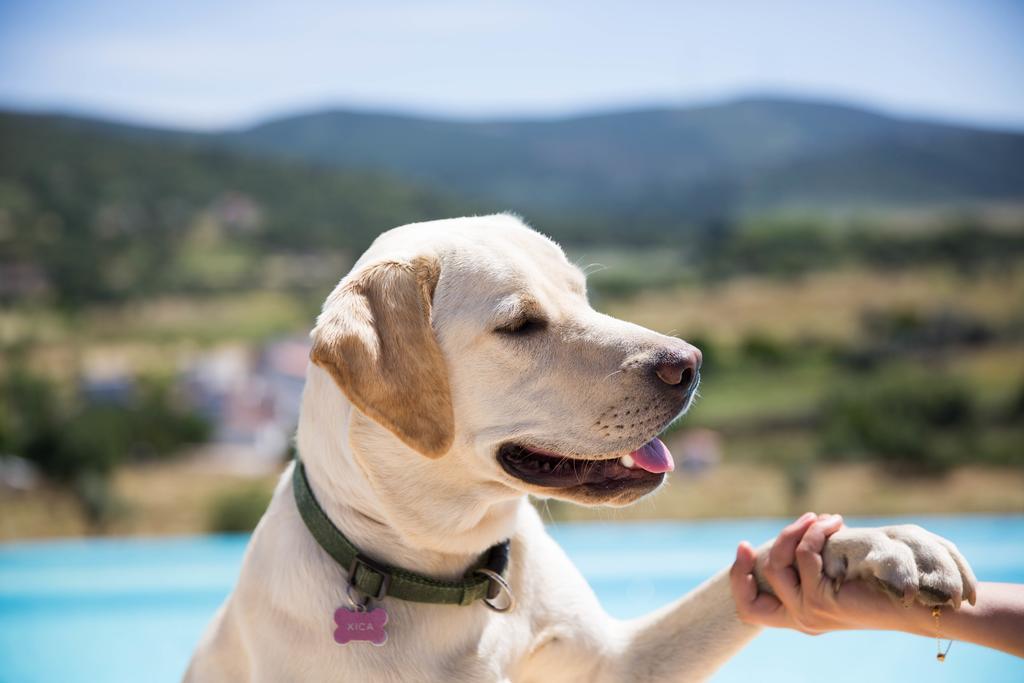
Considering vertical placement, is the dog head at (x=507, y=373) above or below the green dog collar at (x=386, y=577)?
above

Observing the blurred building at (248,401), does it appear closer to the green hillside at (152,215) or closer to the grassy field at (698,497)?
the grassy field at (698,497)

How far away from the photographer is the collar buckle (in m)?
1.41

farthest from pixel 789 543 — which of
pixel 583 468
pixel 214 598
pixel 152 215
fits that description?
pixel 152 215

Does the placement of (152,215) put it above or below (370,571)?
below

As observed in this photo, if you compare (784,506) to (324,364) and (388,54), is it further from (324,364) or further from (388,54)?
(324,364)

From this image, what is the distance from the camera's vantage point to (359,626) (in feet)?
4.54

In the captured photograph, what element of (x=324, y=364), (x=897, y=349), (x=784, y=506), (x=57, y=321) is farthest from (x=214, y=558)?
(x=897, y=349)

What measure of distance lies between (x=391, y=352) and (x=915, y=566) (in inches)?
31.7

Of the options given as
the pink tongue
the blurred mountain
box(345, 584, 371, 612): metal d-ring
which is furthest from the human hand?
the blurred mountain

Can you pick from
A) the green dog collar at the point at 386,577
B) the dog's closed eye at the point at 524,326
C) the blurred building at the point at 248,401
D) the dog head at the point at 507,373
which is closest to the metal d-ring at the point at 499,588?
the green dog collar at the point at 386,577

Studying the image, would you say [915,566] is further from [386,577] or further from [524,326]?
[386,577]

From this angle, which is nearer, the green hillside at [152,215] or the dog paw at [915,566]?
the dog paw at [915,566]

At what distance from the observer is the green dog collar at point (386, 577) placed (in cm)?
142

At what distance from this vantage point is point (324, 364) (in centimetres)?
127
